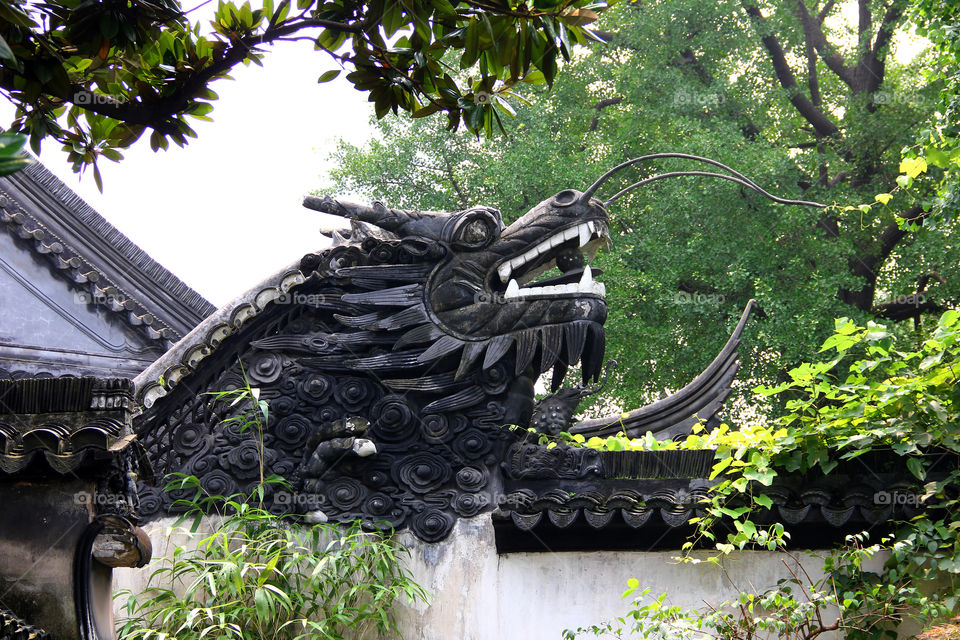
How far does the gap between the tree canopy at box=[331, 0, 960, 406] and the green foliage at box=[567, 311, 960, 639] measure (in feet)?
25.9

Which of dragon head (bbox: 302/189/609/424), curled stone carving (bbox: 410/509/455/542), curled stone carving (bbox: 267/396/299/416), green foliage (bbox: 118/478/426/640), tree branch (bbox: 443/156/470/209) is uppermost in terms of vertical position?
tree branch (bbox: 443/156/470/209)

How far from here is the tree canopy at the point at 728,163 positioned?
13.7 meters

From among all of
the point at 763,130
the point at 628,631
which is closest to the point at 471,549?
the point at 628,631

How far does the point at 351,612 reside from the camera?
17.2 ft

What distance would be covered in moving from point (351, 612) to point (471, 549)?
2.27 feet

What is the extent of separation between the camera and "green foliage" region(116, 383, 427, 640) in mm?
5008

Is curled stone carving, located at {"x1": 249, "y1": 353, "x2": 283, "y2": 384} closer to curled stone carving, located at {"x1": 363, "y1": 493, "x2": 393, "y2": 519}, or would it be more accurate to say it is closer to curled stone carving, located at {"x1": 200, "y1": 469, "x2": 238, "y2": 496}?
curled stone carving, located at {"x1": 200, "y1": 469, "x2": 238, "y2": 496}

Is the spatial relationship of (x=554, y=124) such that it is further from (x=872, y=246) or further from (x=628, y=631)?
(x=628, y=631)

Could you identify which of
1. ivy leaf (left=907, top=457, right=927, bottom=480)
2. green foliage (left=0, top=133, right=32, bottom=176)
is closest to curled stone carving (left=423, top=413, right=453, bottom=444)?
ivy leaf (left=907, top=457, right=927, bottom=480)

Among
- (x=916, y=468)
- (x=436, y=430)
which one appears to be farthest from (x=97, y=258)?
(x=916, y=468)

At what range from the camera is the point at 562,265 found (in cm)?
602

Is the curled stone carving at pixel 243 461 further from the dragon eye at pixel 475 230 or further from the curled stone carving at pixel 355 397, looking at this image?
the dragon eye at pixel 475 230

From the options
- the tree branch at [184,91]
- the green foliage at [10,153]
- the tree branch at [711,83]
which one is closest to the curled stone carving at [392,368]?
the tree branch at [184,91]

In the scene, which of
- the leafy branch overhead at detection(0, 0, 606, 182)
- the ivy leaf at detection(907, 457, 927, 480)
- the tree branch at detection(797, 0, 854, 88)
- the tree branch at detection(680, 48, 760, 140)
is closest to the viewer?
the leafy branch overhead at detection(0, 0, 606, 182)
